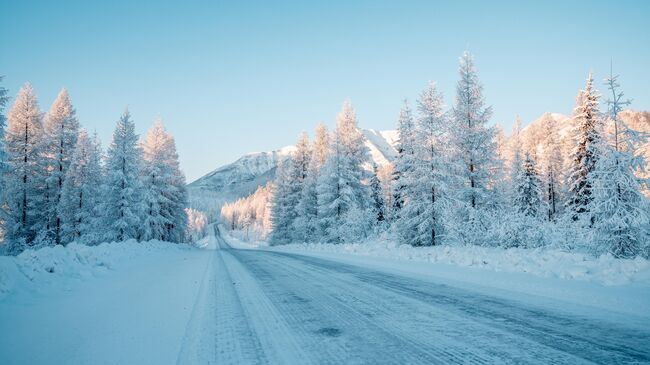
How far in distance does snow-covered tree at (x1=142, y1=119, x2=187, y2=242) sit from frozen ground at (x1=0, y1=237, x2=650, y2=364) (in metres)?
27.4

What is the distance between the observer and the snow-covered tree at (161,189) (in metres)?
32.9

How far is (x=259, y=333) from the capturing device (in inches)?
153

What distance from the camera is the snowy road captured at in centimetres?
304

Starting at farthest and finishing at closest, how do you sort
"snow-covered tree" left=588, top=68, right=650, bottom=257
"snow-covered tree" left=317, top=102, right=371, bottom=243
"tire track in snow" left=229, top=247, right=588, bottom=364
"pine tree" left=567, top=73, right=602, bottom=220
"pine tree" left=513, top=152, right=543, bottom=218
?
"pine tree" left=513, top=152, right=543, bottom=218 → "snow-covered tree" left=317, top=102, right=371, bottom=243 → "pine tree" left=567, top=73, right=602, bottom=220 → "snow-covered tree" left=588, top=68, right=650, bottom=257 → "tire track in snow" left=229, top=247, right=588, bottom=364

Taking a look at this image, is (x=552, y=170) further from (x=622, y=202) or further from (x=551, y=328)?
(x=551, y=328)

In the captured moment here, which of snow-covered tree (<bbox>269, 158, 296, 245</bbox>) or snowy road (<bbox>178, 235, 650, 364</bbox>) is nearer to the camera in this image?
snowy road (<bbox>178, 235, 650, 364</bbox>)

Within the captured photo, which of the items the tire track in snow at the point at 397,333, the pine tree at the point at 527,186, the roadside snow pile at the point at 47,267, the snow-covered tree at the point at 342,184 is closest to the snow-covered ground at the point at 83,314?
the roadside snow pile at the point at 47,267

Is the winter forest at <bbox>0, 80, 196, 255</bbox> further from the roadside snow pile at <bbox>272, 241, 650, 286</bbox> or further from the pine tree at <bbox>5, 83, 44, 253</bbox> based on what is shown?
the roadside snow pile at <bbox>272, 241, 650, 286</bbox>

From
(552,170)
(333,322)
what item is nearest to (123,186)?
(333,322)

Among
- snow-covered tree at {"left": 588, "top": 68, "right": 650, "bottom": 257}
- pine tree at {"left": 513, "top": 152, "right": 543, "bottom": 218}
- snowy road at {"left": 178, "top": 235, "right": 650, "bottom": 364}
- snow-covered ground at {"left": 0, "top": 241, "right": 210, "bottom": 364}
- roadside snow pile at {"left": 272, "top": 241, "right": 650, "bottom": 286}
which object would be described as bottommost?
snow-covered ground at {"left": 0, "top": 241, "right": 210, "bottom": 364}

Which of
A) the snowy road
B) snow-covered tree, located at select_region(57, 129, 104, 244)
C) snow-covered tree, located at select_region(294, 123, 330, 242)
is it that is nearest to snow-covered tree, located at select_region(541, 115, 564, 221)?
snow-covered tree, located at select_region(294, 123, 330, 242)

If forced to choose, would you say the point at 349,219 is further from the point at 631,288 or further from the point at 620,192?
the point at 631,288

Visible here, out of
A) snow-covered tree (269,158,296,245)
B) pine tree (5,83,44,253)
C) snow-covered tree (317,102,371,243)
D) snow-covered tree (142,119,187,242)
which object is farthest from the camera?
snow-covered tree (269,158,296,245)

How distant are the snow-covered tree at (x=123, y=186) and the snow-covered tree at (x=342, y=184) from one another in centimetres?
1545
